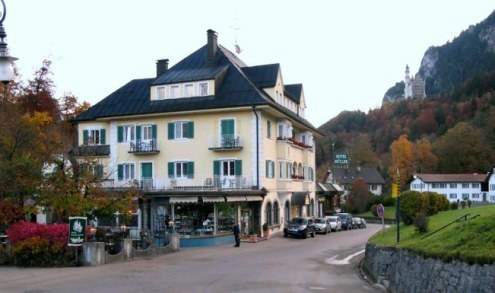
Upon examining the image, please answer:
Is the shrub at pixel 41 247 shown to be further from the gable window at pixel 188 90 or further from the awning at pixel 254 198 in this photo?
the gable window at pixel 188 90

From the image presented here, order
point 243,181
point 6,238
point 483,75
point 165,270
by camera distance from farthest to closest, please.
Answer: point 483,75 → point 243,181 → point 6,238 → point 165,270

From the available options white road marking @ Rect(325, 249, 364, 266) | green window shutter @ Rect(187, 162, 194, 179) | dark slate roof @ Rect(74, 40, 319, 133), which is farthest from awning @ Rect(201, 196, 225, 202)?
white road marking @ Rect(325, 249, 364, 266)

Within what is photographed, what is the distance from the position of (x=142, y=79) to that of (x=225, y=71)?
9.35 meters

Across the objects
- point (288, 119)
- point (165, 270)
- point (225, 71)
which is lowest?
point (165, 270)

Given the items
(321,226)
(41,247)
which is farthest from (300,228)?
(41,247)

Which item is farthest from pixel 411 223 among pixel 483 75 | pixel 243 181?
pixel 483 75

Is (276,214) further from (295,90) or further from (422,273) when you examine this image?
(422,273)

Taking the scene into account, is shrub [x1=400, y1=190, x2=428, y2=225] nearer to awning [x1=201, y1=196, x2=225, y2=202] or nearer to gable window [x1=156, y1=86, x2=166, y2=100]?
awning [x1=201, y1=196, x2=225, y2=202]

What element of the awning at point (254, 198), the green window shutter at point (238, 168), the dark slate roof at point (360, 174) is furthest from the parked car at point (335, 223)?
the dark slate roof at point (360, 174)

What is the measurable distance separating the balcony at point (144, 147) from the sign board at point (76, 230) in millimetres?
21501

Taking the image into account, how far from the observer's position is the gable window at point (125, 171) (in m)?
47.2

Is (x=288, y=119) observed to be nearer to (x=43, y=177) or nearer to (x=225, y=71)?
(x=225, y=71)

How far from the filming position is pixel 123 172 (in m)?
47.4

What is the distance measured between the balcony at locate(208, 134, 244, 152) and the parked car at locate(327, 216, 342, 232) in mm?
14018
